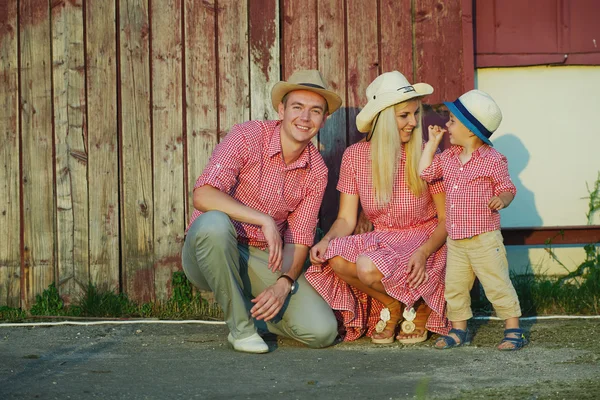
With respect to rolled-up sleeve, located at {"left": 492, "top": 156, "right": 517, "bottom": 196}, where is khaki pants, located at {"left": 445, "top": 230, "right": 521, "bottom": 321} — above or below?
below

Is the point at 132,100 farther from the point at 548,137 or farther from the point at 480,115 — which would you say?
the point at 548,137

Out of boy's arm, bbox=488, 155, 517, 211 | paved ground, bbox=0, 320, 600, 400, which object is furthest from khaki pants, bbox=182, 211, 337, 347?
boy's arm, bbox=488, 155, 517, 211

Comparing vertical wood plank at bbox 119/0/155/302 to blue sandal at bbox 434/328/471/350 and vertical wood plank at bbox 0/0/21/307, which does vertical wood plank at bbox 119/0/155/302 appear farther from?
blue sandal at bbox 434/328/471/350

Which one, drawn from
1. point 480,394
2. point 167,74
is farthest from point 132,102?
point 480,394

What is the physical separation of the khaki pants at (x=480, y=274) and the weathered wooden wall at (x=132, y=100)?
138cm

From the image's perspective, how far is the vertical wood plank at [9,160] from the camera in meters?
5.56

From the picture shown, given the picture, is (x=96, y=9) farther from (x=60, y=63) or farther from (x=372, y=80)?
(x=372, y=80)

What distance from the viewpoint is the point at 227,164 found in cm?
477

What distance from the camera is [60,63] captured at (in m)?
5.57

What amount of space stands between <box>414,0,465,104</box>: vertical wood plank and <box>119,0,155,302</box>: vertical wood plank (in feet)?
5.94

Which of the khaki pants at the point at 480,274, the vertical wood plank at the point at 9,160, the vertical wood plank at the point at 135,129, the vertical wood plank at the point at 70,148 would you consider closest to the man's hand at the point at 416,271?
the khaki pants at the point at 480,274

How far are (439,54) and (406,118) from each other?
0.89m

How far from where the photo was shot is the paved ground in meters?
3.62

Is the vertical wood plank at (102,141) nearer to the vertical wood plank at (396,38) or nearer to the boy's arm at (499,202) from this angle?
the vertical wood plank at (396,38)
